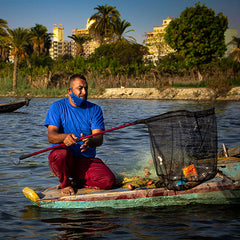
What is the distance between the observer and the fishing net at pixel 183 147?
15.6ft

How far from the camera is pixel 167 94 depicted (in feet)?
110

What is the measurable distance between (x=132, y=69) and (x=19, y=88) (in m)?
12.1

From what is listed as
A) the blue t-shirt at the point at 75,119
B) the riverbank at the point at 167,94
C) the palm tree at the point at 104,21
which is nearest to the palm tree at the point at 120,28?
the palm tree at the point at 104,21

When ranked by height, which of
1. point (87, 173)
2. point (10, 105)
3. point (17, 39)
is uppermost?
point (17, 39)

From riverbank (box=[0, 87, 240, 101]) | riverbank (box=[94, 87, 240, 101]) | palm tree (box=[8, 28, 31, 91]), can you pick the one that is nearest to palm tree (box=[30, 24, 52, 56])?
palm tree (box=[8, 28, 31, 91])

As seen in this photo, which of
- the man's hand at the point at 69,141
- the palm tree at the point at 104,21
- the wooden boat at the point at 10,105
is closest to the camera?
the man's hand at the point at 69,141

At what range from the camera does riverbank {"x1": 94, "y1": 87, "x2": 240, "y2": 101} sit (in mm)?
30453

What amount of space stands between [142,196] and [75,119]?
1312 mm

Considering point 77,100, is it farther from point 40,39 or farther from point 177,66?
point 40,39

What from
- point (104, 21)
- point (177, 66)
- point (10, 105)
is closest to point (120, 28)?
point (104, 21)

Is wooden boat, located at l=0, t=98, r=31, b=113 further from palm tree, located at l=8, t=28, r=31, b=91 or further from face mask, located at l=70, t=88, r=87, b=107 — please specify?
palm tree, located at l=8, t=28, r=31, b=91

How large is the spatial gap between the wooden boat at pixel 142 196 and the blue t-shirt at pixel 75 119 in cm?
58

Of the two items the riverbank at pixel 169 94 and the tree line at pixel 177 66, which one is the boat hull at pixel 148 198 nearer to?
the riverbank at pixel 169 94

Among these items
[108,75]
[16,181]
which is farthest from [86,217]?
[108,75]
